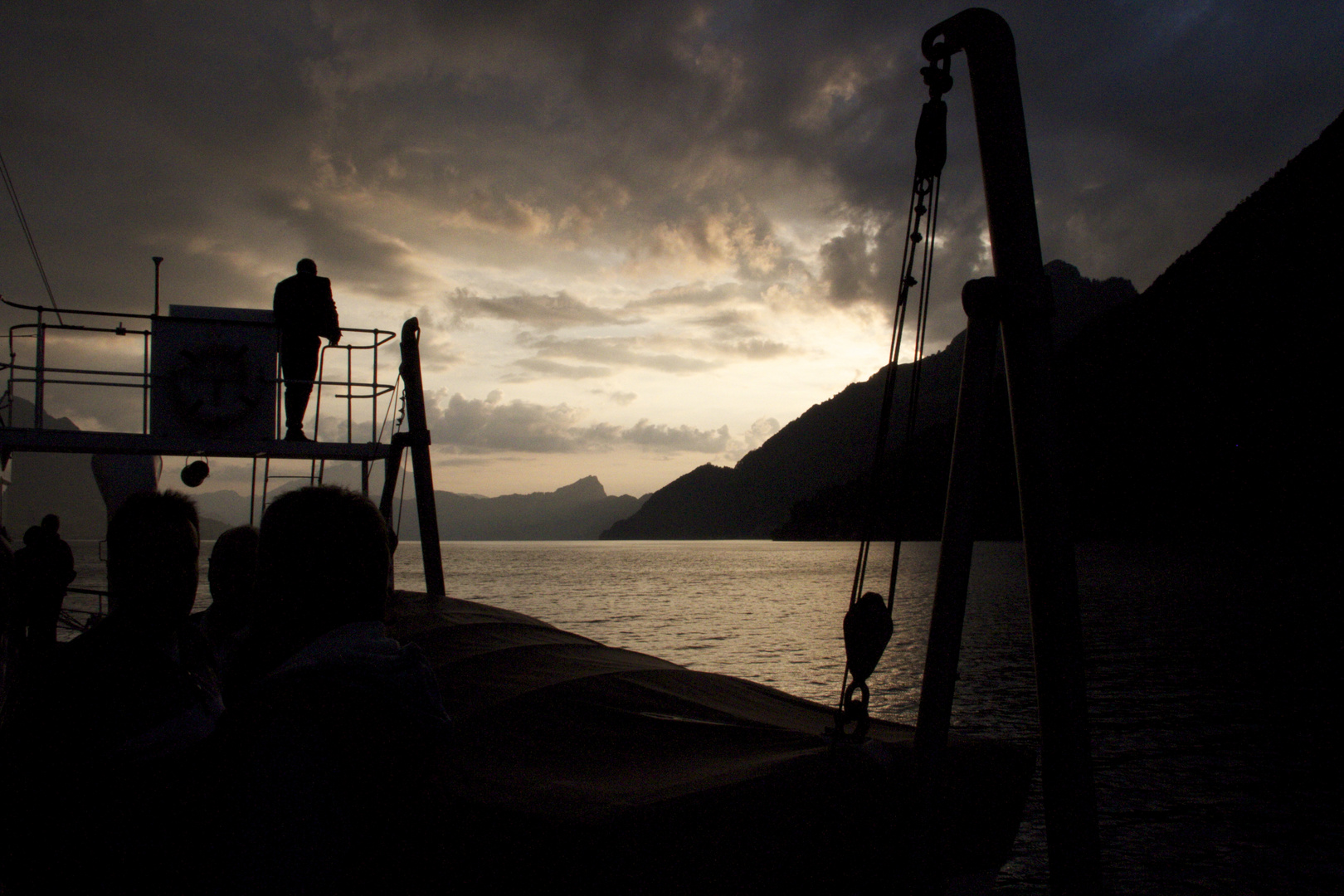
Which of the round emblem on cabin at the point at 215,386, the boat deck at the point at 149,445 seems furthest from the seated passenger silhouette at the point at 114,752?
the round emblem on cabin at the point at 215,386

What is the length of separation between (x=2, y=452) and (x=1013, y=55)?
1426 centimetres

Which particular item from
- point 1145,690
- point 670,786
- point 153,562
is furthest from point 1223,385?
point 153,562

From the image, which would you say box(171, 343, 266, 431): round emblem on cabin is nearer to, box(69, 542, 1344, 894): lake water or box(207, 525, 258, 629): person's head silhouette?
box(207, 525, 258, 629): person's head silhouette

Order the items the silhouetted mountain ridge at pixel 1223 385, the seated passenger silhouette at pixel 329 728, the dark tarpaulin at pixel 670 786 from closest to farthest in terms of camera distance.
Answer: the seated passenger silhouette at pixel 329 728 → the dark tarpaulin at pixel 670 786 → the silhouetted mountain ridge at pixel 1223 385

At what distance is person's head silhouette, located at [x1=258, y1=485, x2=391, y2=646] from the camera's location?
211 centimetres

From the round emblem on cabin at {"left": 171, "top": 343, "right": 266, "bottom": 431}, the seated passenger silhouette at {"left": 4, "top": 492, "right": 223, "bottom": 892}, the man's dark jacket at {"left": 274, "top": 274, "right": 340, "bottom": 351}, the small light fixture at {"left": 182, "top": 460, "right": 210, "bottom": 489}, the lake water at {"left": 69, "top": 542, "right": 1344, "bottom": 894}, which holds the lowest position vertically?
the lake water at {"left": 69, "top": 542, "right": 1344, "bottom": 894}

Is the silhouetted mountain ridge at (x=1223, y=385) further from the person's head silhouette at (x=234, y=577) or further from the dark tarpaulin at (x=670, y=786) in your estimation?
the person's head silhouette at (x=234, y=577)

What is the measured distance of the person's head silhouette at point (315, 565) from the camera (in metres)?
2.11

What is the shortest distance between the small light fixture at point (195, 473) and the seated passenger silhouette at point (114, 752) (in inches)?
471

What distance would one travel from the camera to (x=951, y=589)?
4473 millimetres

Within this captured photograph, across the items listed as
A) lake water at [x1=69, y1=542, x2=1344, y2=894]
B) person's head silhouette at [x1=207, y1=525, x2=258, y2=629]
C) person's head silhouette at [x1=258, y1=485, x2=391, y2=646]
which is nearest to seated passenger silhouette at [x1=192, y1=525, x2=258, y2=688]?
person's head silhouette at [x1=207, y1=525, x2=258, y2=629]

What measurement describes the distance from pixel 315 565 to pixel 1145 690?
3505 centimetres

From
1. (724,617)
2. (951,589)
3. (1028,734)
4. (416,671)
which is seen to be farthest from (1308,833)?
(724,617)

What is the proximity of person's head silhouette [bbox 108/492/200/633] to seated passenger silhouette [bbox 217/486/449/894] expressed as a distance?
0.85 metres
